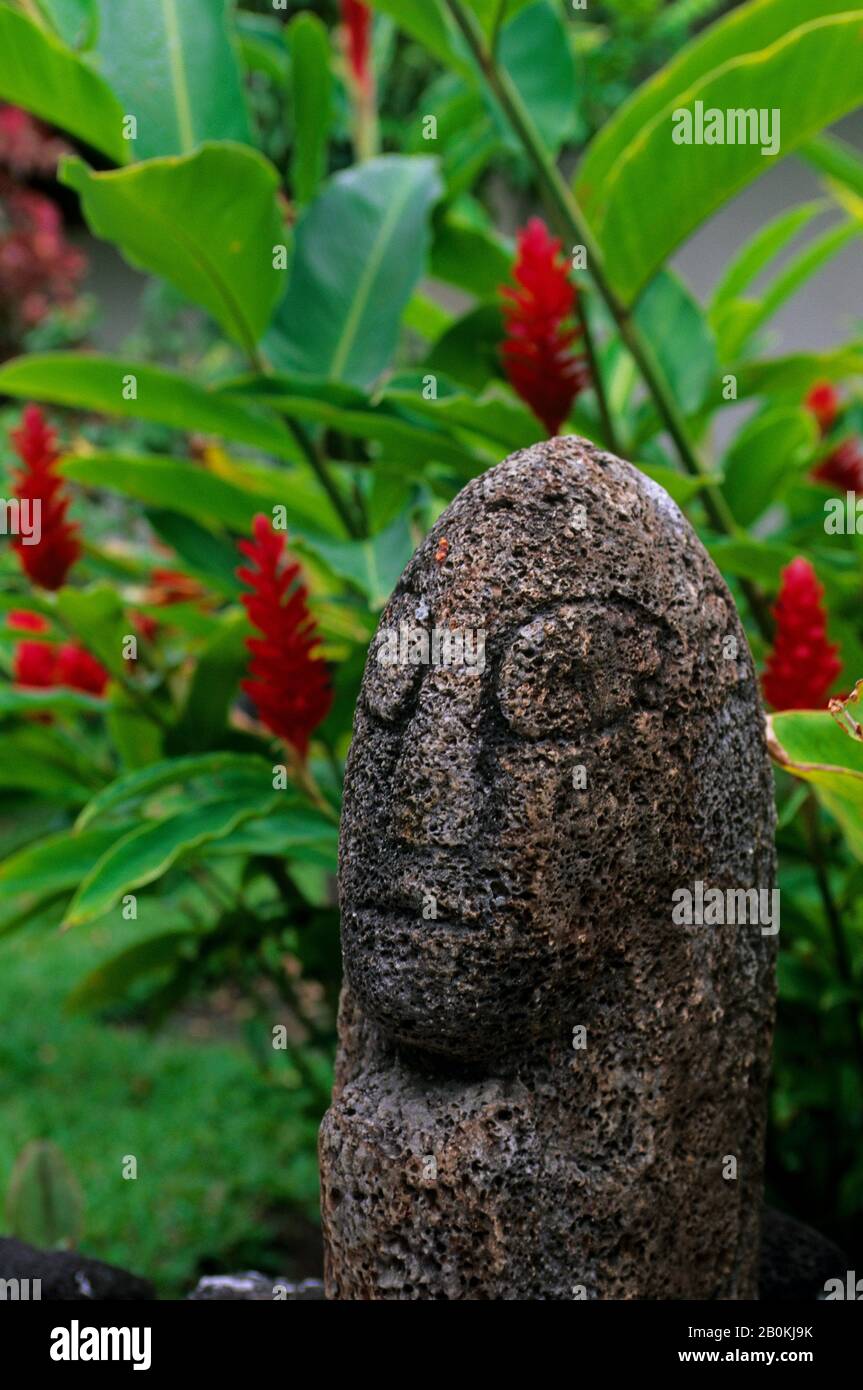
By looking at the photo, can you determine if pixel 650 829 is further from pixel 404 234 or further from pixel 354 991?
pixel 404 234

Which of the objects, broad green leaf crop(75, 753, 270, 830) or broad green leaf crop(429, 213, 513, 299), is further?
broad green leaf crop(429, 213, 513, 299)

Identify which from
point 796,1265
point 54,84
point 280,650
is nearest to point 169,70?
point 54,84

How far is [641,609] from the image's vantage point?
1.42 metres

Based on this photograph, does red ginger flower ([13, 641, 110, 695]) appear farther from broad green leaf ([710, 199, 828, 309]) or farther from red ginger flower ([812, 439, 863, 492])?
red ginger flower ([812, 439, 863, 492])

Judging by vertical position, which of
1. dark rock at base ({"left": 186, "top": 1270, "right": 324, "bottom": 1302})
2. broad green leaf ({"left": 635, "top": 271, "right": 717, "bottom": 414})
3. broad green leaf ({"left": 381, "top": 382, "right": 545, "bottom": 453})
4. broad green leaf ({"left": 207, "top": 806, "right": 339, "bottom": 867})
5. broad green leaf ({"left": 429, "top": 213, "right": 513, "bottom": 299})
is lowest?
dark rock at base ({"left": 186, "top": 1270, "right": 324, "bottom": 1302})

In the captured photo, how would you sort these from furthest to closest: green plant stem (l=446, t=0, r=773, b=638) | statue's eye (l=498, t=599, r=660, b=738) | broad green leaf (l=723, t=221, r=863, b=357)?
broad green leaf (l=723, t=221, r=863, b=357)
green plant stem (l=446, t=0, r=773, b=638)
statue's eye (l=498, t=599, r=660, b=738)

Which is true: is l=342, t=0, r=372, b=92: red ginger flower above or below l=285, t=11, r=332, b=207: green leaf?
above

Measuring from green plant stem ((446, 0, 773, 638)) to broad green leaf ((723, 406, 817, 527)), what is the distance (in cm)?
20

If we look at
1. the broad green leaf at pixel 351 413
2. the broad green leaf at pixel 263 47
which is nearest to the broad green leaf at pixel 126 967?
the broad green leaf at pixel 351 413

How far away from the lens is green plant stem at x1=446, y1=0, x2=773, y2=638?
7.64 ft

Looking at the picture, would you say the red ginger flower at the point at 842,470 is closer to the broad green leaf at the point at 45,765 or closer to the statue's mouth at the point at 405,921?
the broad green leaf at the point at 45,765

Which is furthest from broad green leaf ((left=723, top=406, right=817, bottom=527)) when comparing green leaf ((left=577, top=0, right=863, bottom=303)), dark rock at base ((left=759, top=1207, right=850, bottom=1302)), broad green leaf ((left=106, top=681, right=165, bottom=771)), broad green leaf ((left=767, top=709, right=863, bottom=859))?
dark rock at base ((left=759, top=1207, right=850, bottom=1302))

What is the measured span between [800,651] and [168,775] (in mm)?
955

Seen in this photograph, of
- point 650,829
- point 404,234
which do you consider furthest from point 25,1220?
point 404,234
